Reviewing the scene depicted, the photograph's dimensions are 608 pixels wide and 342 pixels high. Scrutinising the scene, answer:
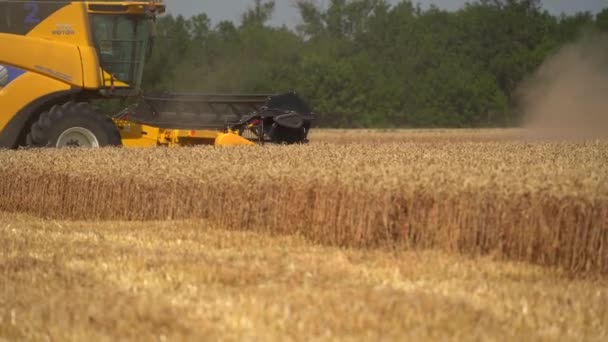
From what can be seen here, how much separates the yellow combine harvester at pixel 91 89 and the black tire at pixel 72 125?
0.01 metres

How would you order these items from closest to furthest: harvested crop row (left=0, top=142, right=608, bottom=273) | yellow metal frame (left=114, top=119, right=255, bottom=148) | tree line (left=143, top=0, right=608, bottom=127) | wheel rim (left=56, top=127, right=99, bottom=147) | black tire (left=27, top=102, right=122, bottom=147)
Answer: harvested crop row (left=0, top=142, right=608, bottom=273) < black tire (left=27, top=102, right=122, bottom=147) < wheel rim (left=56, top=127, right=99, bottom=147) < yellow metal frame (left=114, top=119, right=255, bottom=148) < tree line (left=143, top=0, right=608, bottom=127)

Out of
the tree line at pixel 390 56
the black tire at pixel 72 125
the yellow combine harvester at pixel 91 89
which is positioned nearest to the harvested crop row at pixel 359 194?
the black tire at pixel 72 125

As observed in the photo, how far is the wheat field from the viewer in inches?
199

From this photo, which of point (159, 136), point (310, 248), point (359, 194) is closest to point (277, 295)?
point (310, 248)

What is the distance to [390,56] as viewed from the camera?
172 ft

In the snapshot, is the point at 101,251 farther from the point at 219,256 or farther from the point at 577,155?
the point at 577,155

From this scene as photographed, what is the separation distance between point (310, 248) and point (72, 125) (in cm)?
679

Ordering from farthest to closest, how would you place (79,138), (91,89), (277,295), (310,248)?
(91,89), (79,138), (310,248), (277,295)

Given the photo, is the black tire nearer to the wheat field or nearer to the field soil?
the wheat field

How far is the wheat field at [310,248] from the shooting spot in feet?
16.6

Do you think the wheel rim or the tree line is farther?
the tree line

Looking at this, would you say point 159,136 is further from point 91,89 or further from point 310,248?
point 310,248

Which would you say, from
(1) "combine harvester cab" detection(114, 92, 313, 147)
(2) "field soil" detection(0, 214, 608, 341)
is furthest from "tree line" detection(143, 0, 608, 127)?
(2) "field soil" detection(0, 214, 608, 341)

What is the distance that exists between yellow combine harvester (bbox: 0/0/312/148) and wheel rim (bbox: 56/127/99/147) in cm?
1
